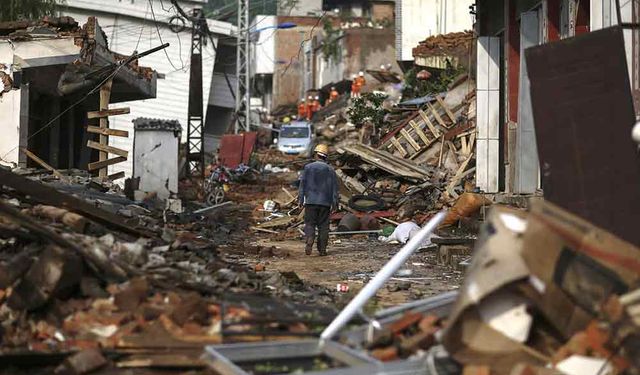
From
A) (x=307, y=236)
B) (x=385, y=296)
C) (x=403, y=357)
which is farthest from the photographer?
(x=307, y=236)

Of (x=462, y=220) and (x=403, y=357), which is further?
(x=462, y=220)

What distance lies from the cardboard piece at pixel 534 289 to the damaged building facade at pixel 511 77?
6381mm

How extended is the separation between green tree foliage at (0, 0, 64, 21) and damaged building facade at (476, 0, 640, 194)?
1194 centimetres

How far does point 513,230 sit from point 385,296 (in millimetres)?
4911

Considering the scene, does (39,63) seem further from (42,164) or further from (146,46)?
(146,46)

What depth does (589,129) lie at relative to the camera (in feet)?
28.5

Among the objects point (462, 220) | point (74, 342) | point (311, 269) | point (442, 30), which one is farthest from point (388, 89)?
point (74, 342)

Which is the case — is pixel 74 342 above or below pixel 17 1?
below

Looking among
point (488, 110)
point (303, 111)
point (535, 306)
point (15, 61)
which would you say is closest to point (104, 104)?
point (15, 61)

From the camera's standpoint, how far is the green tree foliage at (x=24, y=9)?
25.7m

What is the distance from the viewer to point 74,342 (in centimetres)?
703

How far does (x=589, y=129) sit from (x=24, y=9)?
20640 millimetres

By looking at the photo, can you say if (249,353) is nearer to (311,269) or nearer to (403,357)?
(403,357)

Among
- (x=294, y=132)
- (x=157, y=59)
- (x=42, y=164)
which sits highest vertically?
(x=157, y=59)
